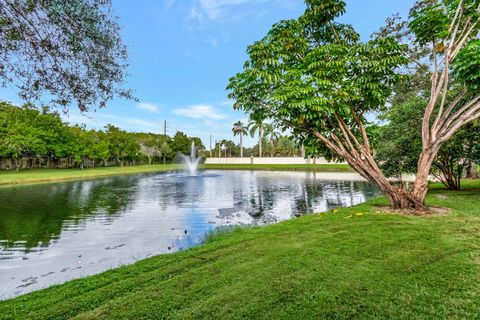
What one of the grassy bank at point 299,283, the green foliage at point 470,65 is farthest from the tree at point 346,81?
the grassy bank at point 299,283

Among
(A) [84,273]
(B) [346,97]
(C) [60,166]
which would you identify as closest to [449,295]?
(B) [346,97]

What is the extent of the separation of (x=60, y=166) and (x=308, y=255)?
56058 millimetres

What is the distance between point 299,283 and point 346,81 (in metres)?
6.37

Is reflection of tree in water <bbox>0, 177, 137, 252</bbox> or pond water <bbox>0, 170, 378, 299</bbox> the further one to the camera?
reflection of tree in water <bbox>0, 177, 137, 252</bbox>

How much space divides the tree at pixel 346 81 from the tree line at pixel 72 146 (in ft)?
71.5

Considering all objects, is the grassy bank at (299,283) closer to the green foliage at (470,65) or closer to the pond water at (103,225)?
the pond water at (103,225)

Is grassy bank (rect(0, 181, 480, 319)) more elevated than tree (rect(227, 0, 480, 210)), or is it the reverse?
tree (rect(227, 0, 480, 210))

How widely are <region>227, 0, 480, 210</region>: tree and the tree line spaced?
2181 cm

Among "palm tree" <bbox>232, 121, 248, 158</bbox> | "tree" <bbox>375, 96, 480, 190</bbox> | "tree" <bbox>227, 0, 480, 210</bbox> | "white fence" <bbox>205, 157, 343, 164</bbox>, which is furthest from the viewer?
"palm tree" <bbox>232, 121, 248, 158</bbox>

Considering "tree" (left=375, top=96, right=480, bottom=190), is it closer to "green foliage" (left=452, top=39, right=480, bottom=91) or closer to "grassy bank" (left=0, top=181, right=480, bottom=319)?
"green foliage" (left=452, top=39, right=480, bottom=91)

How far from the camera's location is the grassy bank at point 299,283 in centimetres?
298

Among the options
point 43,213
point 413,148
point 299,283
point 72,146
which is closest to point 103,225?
point 43,213

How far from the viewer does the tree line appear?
33281 mm

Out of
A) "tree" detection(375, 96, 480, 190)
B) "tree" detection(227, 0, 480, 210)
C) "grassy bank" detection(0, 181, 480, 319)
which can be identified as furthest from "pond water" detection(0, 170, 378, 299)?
"tree" detection(227, 0, 480, 210)
